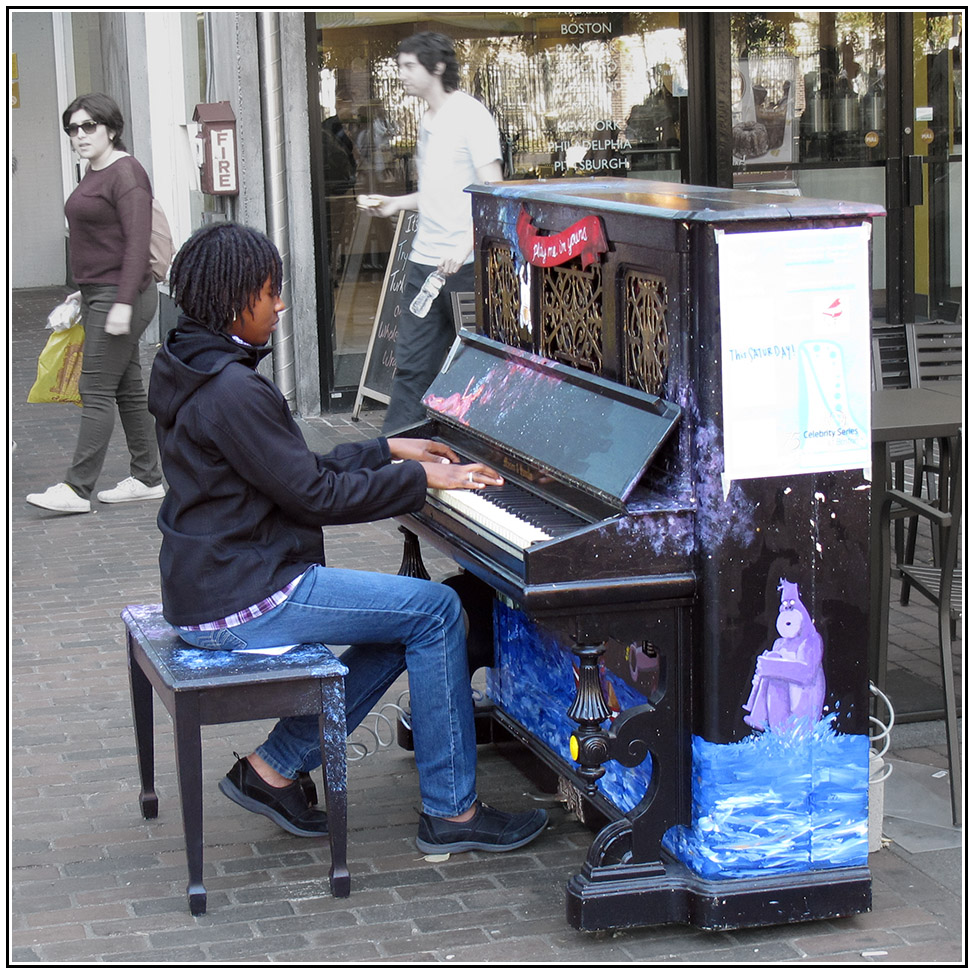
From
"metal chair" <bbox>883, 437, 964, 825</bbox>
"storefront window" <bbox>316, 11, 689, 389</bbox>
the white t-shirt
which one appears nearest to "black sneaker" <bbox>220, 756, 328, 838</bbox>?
"metal chair" <bbox>883, 437, 964, 825</bbox>

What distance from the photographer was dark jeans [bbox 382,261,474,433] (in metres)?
7.01

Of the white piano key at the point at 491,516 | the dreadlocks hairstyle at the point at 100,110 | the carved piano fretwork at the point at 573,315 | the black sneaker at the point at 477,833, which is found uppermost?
the dreadlocks hairstyle at the point at 100,110

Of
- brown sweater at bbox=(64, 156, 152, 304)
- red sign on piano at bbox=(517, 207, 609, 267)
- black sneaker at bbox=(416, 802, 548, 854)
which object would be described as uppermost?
brown sweater at bbox=(64, 156, 152, 304)

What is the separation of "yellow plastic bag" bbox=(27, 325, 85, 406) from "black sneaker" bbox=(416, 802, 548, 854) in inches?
178

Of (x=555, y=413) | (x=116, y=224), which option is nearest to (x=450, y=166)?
(x=116, y=224)

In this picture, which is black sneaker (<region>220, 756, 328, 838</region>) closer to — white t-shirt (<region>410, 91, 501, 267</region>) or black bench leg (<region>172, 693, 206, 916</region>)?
black bench leg (<region>172, 693, 206, 916</region>)

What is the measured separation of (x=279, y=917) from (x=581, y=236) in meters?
1.83

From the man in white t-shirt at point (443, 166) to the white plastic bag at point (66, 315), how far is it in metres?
1.78

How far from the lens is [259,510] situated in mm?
3592

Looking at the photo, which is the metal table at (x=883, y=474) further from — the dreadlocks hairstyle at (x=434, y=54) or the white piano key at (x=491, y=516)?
the dreadlocks hairstyle at (x=434, y=54)

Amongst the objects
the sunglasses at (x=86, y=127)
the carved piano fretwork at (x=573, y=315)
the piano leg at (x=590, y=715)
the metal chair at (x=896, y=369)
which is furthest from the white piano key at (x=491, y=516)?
the sunglasses at (x=86, y=127)

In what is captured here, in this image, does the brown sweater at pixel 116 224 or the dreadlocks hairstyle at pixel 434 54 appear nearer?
the dreadlocks hairstyle at pixel 434 54

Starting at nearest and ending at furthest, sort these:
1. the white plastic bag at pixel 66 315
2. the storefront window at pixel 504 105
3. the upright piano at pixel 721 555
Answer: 1. the upright piano at pixel 721 555
2. the white plastic bag at pixel 66 315
3. the storefront window at pixel 504 105

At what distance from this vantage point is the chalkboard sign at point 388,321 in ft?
29.8
